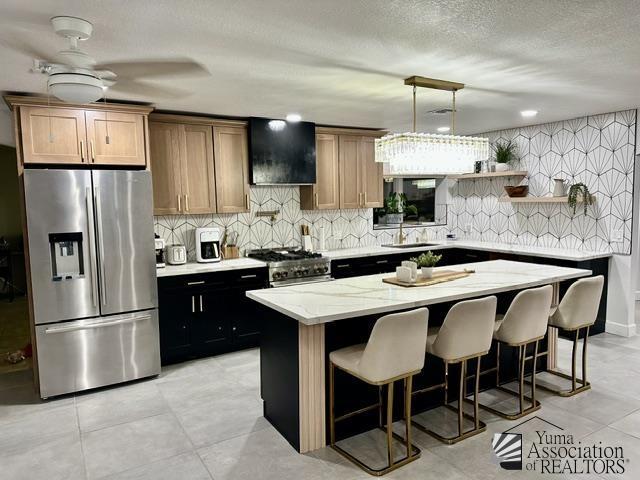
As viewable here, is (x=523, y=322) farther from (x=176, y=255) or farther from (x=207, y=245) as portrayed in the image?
(x=176, y=255)

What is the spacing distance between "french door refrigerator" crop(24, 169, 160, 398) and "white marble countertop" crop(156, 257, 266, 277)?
335mm

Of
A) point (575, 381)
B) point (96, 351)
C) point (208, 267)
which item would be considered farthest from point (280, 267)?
point (575, 381)

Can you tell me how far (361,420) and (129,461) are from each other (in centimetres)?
146

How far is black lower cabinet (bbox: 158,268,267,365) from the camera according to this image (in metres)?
4.28

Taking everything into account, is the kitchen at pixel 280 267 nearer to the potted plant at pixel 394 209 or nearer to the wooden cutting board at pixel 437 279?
the wooden cutting board at pixel 437 279

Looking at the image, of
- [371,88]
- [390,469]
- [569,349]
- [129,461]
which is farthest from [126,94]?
[569,349]

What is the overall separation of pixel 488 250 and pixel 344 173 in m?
2.00

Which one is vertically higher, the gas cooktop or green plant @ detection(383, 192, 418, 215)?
green plant @ detection(383, 192, 418, 215)

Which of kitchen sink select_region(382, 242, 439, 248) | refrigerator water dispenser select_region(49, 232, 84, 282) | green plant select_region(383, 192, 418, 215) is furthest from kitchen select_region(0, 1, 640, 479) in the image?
green plant select_region(383, 192, 418, 215)

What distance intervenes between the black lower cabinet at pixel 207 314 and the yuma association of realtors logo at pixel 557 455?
2473 mm

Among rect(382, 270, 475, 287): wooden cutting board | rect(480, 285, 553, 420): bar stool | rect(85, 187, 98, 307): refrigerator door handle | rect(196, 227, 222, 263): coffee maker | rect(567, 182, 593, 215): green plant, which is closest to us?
rect(480, 285, 553, 420): bar stool

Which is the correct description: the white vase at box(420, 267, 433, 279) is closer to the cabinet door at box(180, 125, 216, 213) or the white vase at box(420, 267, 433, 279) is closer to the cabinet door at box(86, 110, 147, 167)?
the cabinet door at box(180, 125, 216, 213)

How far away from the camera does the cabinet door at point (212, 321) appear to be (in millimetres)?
4418

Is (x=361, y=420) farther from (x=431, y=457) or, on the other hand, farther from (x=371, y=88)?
(x=371, y=88)
